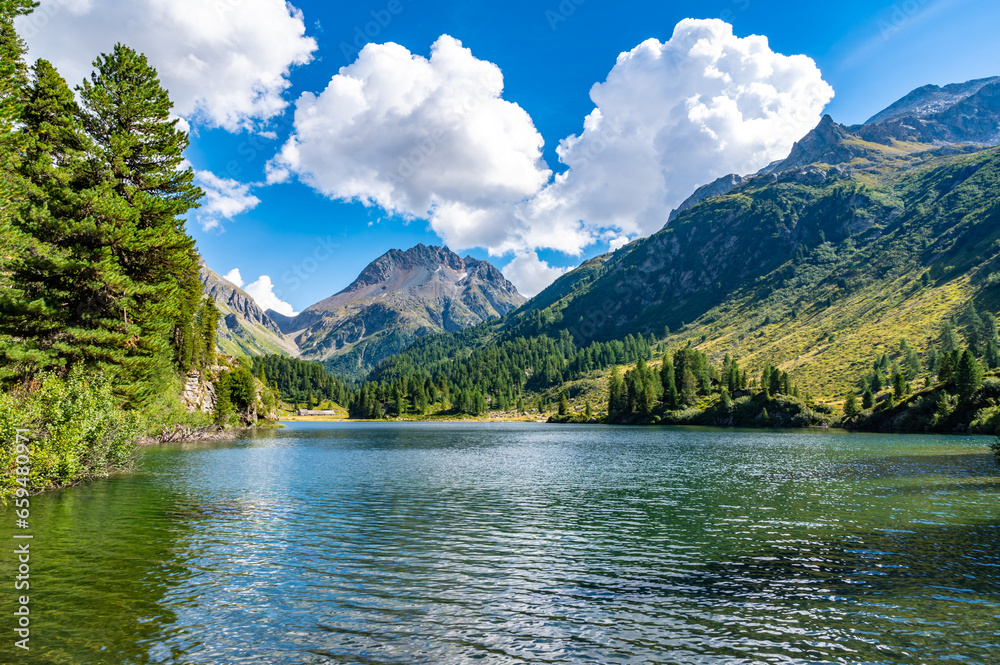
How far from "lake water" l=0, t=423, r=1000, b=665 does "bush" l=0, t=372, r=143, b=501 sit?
222 cm

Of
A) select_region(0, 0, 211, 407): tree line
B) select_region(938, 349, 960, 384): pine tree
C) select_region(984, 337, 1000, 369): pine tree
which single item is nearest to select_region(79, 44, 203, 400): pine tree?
select_region(0, 0, 211, 407): tree line

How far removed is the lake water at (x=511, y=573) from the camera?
50.3ft

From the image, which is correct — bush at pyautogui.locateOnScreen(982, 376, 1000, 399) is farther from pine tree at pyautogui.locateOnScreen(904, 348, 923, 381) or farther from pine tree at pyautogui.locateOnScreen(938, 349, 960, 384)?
pine tree at pyautogui.locateOnScreen(904, 348, 923, 381)

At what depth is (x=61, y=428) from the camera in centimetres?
3594

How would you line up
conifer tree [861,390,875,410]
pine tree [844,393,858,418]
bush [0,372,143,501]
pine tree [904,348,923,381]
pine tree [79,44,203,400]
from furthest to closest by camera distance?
pine tree [904,348,923,381]
pine tree [844,393,858,418]
conifer tree [861,390,875,410]
pine tree [79,44,203,400]
bush [0,372,143,501]

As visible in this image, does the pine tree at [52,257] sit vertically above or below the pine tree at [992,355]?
above

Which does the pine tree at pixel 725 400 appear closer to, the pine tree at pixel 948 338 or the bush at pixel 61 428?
the pine tree at pixel 948 338

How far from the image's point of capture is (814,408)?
529ft

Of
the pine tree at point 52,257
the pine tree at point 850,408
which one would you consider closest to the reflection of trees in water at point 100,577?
the pine tree at point 52,257

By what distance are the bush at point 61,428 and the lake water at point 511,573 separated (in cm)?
222

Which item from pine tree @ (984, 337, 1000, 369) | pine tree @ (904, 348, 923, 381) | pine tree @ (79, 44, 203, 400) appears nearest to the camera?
pine tree @ (79, 44, 203, 400)

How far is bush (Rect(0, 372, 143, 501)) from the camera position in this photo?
31062 mm

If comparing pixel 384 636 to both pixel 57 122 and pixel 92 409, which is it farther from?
pixel 57 122

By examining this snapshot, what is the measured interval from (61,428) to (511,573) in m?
35.0
